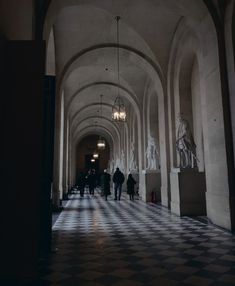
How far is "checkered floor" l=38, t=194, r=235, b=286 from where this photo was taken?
3086mm

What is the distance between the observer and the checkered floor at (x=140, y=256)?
309 cm

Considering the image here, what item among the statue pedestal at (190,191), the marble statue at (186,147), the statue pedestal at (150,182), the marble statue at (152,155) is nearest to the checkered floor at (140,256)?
the statue pedestal at (190,191)

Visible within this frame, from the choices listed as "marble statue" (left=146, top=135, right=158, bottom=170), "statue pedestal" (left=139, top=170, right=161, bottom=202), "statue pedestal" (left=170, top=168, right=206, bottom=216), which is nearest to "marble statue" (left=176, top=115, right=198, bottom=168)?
"statue pedestal" (left=170, top=168, right=206, bottom=216)

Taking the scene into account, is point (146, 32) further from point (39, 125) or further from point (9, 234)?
point (9, 234)

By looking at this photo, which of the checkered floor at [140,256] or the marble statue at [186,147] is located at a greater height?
the marble statue at [186,147]

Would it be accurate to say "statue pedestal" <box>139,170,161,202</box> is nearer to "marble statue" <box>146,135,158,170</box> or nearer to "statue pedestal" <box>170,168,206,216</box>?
"marble statue" <box>146,135,158,170</box>

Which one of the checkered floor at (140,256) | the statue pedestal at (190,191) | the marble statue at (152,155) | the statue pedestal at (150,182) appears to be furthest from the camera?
the marble statue at (152,155)

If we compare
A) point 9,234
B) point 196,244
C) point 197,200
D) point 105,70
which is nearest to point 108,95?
point 105,70

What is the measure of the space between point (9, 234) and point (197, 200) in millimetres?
6410

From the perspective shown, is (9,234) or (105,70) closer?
(9,234)

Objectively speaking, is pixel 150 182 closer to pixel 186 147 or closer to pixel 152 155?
pixel 152 155

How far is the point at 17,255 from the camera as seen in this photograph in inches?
116

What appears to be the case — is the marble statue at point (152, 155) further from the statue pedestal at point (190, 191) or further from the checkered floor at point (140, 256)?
the checkered floor at point (140, 256)

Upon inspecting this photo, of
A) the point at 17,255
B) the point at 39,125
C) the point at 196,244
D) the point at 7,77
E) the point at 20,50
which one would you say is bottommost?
the point at 196,244
